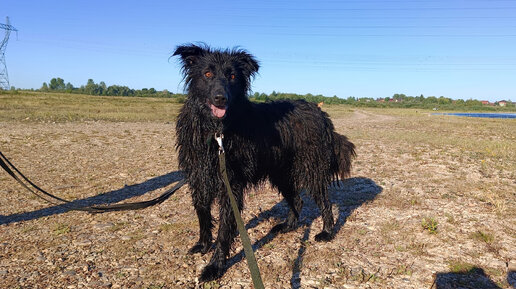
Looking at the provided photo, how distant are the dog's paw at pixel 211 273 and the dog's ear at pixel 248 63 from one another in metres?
2.48

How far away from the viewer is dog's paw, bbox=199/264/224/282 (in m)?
3.79

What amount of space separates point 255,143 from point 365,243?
7.59 ft

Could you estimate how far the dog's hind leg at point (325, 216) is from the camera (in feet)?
16.3

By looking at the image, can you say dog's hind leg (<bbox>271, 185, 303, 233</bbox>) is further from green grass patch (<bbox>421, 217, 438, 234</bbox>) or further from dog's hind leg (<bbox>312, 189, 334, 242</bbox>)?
green grass patch (<bbox>421, 217, 438, 234</bbox>)

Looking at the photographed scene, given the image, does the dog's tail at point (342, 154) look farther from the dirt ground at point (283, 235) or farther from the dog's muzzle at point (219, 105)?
the dog's muzzle at point (219, 105)

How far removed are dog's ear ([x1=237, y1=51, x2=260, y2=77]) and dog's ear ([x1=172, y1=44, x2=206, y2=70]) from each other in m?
0.50

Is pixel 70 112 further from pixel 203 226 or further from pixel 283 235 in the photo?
pixel 283 235

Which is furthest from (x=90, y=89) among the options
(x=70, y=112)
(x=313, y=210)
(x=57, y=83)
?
(x=313, y=210)

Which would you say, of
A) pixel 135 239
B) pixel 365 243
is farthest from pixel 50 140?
pixel 365 243

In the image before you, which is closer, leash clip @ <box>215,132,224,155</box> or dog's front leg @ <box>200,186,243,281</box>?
leash clip @ <box>215,132,224,155</box>

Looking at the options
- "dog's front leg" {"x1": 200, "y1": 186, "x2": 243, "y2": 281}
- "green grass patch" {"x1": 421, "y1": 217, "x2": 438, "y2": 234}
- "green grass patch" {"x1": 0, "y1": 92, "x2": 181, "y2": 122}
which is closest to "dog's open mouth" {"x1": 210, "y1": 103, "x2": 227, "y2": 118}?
"dog's front leg" {"x1": 200, "y1": 186, "x2": 243, "y2": 281}

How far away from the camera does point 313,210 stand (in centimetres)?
638

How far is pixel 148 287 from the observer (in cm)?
357

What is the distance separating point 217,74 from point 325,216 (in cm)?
283
